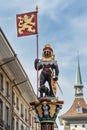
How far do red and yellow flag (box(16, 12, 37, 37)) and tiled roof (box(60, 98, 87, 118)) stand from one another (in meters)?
100

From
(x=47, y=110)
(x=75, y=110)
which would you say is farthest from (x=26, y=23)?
(x=75, y=110)

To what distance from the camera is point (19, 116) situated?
5194 cm

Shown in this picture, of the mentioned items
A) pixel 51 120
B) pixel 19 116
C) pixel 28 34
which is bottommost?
pixel 51 120

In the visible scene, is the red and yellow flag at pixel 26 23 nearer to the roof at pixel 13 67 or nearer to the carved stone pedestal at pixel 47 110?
the carved stone pedestal at pixel 47 110

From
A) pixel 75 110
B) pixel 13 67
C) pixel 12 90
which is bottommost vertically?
pixel 12 90

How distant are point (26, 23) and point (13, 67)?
703 inches

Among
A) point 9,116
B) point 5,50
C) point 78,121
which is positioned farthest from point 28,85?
point 78,121

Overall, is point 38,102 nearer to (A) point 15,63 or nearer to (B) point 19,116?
(A) point 15,63

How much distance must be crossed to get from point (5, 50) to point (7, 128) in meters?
7.93

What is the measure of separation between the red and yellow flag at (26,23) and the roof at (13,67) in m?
9.66

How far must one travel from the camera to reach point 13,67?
45656mm

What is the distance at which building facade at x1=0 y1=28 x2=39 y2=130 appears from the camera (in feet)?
139

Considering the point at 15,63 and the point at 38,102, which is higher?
the point at 15,63

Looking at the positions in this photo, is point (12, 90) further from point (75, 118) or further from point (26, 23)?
point (75, 118)
